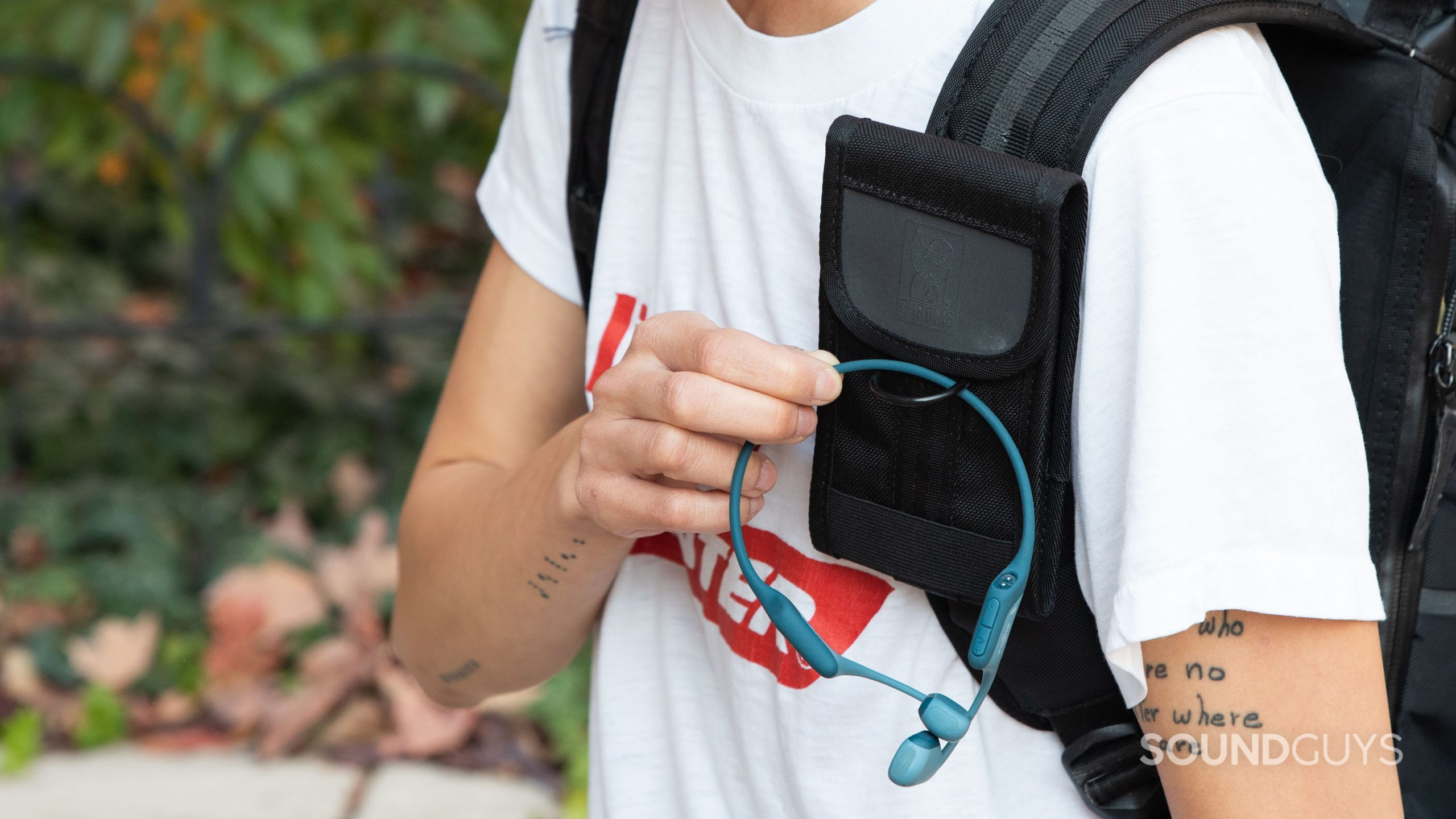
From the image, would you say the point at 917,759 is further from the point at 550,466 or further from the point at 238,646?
the point at 238,646

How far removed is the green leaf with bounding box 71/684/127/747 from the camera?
2.73 meters

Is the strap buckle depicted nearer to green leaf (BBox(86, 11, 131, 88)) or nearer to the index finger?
the index finger

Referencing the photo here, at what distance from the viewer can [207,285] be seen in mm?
3068

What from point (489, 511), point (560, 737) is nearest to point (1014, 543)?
point (489, 511)

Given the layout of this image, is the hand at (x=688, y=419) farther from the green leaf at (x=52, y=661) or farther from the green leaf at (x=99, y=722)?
the green leaf at (x=52, y=661)

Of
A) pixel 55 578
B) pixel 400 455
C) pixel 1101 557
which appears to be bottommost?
pixel 55 578

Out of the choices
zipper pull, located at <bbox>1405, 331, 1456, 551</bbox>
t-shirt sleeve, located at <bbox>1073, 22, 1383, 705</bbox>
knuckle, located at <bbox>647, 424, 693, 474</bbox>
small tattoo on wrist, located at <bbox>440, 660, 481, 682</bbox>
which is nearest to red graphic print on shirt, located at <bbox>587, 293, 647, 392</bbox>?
knuckle, located at <bbox>647, 424, 693, 474</bbox>

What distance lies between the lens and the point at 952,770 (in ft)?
2.73

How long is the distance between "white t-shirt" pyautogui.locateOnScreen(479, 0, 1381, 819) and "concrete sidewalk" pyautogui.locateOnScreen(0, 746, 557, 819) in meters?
1.61

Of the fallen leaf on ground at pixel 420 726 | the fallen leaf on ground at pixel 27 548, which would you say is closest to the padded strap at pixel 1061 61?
the fallen leaf on ground at pixel 420 726

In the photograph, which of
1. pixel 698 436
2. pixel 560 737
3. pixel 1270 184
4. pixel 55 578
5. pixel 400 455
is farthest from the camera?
pixel 400 455

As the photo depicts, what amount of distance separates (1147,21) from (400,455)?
3.01 meters

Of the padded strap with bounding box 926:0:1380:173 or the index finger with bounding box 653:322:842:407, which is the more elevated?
the padded strap with bounding box 926:0:1380:173

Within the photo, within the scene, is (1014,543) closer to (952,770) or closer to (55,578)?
(952,770)
